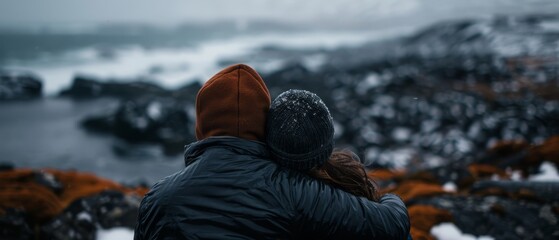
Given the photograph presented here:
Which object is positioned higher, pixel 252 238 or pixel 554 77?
pixel 252 238

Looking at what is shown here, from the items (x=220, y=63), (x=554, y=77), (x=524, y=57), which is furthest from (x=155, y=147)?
(x=220, y=63)

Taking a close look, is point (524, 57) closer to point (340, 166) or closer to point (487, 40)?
point (487, 40)

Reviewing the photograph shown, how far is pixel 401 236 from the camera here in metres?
1.76

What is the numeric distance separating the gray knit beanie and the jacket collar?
59mm

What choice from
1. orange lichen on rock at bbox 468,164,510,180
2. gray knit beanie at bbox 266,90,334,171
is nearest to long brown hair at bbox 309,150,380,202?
gray knit beanie at bbox 266,90,334,171

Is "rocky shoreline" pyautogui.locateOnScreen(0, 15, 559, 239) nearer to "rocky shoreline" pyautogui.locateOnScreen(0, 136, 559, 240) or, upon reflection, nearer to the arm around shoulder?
"rocky shoreline" pyautogui.locateOnScreen(0, 136, 559, 240)

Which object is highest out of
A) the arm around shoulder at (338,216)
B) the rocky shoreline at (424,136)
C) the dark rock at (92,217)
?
the arm around shoulder at (338,216)

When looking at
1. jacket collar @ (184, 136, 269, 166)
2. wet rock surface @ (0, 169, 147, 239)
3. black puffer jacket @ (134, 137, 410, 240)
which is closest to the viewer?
black puffer jacket @ (134, 137, 410, 240)

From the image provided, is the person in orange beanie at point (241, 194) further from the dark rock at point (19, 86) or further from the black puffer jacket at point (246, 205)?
the dark rock at point (19, 86)

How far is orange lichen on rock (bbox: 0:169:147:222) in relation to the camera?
390cm

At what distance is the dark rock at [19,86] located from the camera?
22141mm

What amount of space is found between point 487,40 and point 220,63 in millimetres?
25056

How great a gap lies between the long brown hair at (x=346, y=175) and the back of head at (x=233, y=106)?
35 cm

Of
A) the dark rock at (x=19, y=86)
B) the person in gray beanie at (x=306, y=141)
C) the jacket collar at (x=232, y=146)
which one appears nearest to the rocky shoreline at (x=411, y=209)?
the person in gray beanie at (x=306, y=141)
